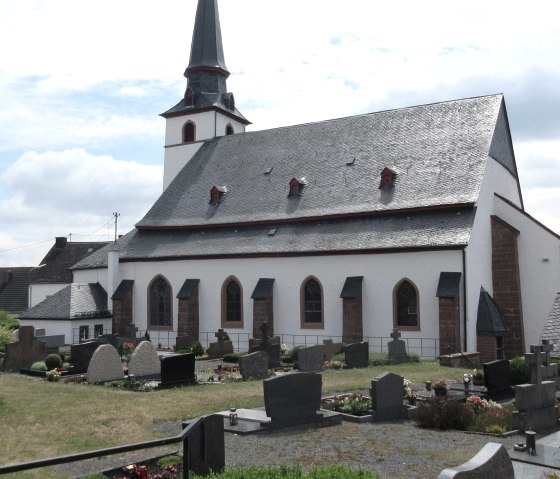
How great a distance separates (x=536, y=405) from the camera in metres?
10.8

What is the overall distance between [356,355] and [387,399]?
890cm

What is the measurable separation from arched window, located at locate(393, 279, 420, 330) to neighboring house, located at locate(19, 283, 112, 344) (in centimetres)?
1583

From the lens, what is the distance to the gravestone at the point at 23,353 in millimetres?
20625

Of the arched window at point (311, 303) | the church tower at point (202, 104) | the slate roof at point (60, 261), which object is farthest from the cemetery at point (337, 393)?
the slate roof at point (60, 261)

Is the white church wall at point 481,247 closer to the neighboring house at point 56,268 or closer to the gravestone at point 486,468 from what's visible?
the gravestone at point 486,468

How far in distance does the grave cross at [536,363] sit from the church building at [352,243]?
436 inches

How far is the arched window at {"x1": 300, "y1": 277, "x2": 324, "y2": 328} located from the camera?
1071 inches

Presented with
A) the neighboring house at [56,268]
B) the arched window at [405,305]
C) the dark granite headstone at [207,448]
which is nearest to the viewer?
the dark granite headstone at [207,448]

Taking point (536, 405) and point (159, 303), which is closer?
point (536, 405)

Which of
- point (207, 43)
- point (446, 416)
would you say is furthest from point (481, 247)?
point (207, 43)

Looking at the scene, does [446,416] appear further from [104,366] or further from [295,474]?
[104,366]

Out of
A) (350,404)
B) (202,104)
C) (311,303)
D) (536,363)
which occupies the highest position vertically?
(202,104)

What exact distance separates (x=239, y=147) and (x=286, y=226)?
8.30 meters

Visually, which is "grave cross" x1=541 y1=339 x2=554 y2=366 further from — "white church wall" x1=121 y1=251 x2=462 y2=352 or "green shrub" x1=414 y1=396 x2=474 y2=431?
"white church wall" x1=121 y1=251 x2=462 y2=352
